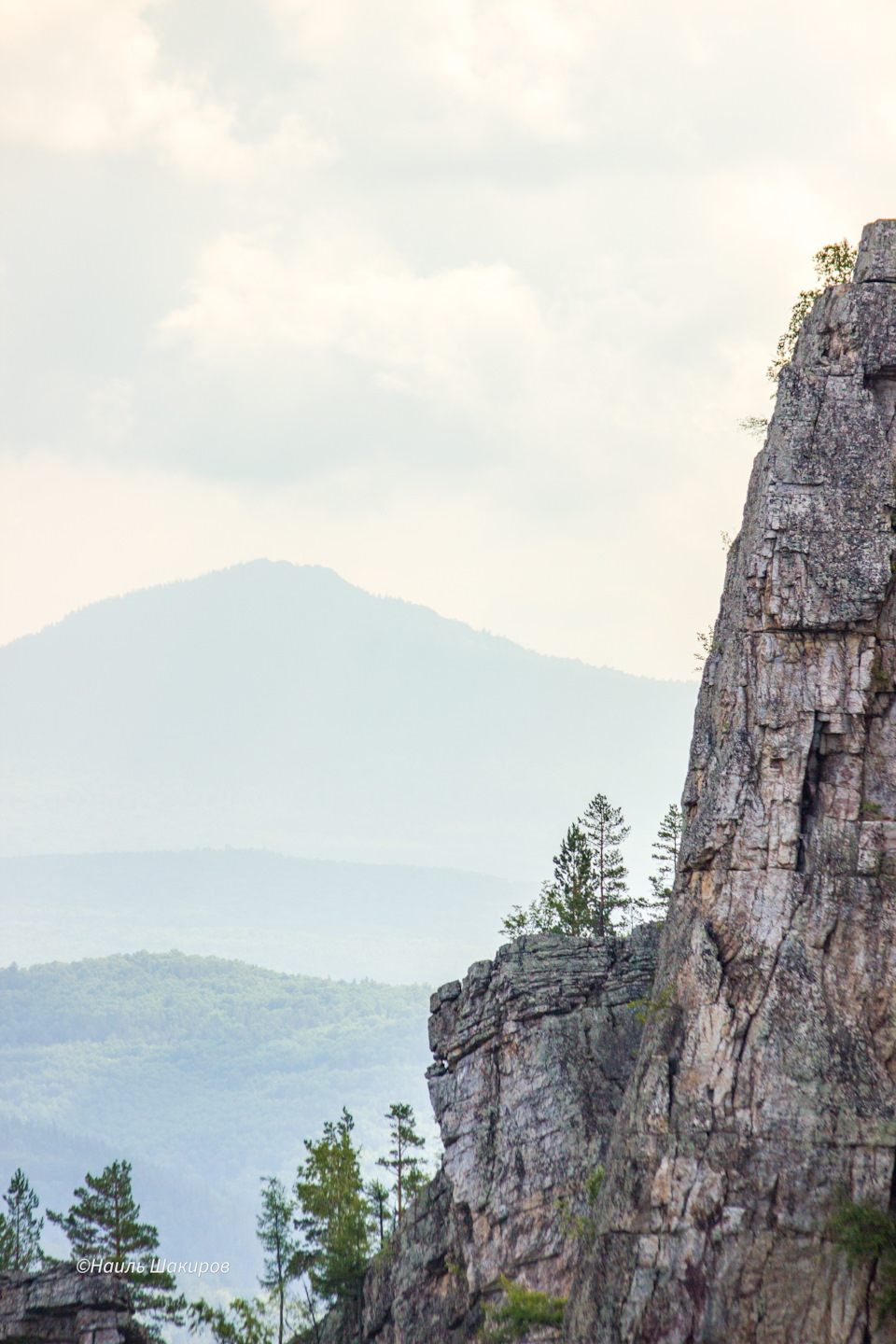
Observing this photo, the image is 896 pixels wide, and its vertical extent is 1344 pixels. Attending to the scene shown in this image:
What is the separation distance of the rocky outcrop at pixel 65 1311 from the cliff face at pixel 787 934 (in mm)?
25765

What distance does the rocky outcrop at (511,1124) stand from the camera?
139 ft

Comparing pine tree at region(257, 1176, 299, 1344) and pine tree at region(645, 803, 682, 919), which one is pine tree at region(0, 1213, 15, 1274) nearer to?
pine tree at region(257, 1176, 299, 1344)

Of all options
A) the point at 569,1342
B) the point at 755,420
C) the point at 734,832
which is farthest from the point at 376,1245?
the point at 755,420

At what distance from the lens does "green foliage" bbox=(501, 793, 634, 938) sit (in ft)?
209

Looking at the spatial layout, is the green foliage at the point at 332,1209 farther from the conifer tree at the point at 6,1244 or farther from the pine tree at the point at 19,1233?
the pine tree at the point at 19,1233

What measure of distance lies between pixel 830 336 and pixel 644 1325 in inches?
1263

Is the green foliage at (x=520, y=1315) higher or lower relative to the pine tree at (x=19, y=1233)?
higher

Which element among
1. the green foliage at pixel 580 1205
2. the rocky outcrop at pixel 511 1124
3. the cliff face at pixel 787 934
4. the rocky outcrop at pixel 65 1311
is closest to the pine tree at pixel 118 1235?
the rocky outcrop at pixel 65 1311

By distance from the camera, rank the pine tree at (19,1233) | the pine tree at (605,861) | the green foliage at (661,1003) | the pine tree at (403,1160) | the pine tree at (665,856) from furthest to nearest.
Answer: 1. the pine tree at (19,1233)
2. the pine tree at (665,856)
3. the pine tree at (403,1160)
4. the pine tree at (605,861)
5. the green foliage at (661,1003)

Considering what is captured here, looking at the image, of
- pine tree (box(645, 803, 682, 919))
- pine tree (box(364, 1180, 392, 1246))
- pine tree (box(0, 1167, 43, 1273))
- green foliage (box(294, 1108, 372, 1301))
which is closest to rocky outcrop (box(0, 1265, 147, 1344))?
green foliage (box(294, 1108, 372, 1301))

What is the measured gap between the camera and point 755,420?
5597 cm

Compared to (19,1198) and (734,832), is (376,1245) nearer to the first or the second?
(19,1198)

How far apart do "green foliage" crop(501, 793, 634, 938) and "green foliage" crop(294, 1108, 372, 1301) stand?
15.0 metres

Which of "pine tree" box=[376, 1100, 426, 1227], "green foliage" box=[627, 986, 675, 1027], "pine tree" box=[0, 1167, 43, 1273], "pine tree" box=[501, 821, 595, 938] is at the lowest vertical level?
"pine tree" box=[0, 1167, 43, 1273]
